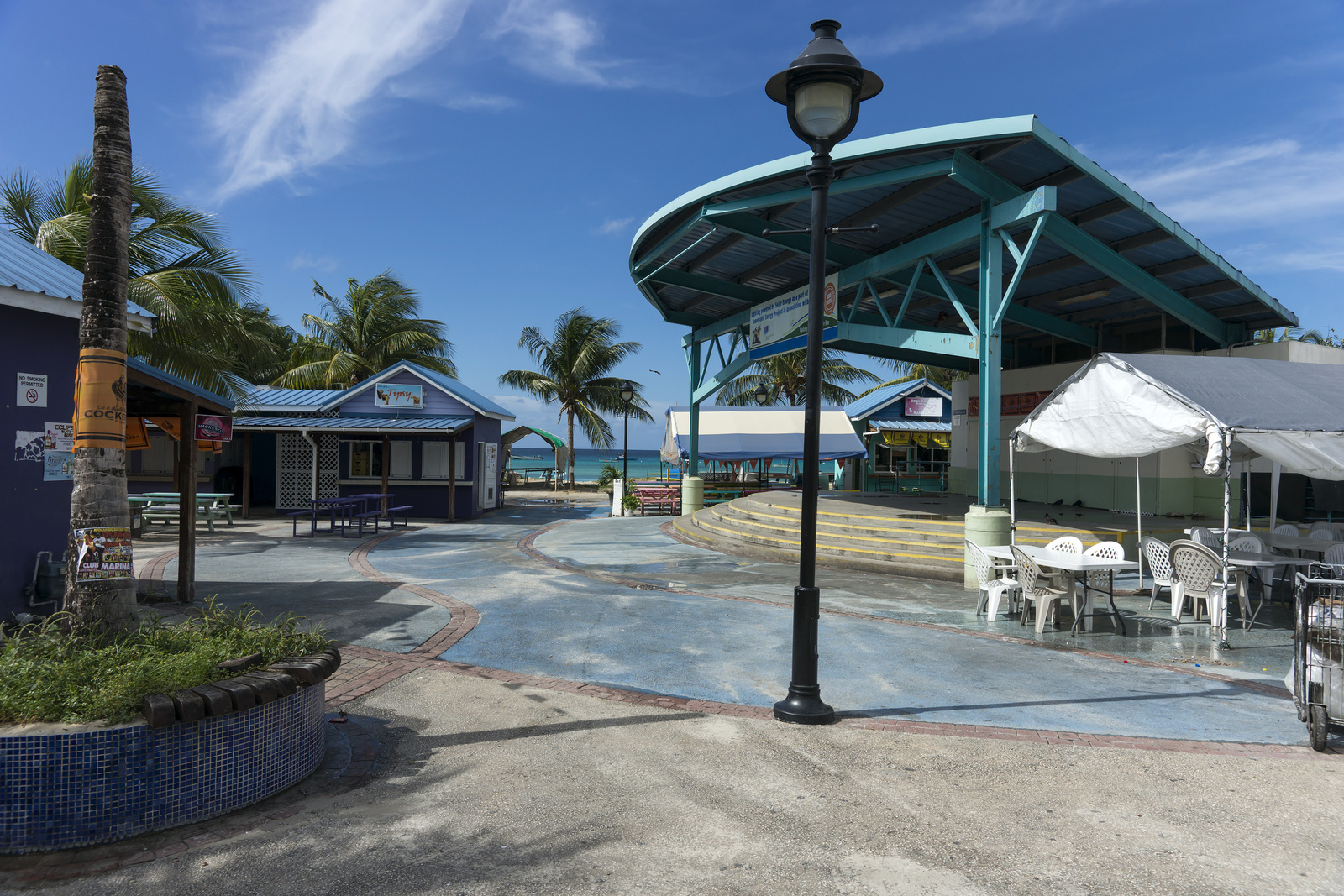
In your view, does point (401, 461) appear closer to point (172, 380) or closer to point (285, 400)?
point (285, 400)

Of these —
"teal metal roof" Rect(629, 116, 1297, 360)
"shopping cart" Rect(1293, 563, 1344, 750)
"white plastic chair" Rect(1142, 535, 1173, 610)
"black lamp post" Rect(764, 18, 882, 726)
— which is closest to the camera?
"shopping cart" Rect(1293, 563, 1344, 750)

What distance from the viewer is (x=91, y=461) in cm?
413

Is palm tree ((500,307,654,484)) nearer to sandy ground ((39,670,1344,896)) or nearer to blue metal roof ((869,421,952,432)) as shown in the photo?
blue metal roof ((869,421,952,432))

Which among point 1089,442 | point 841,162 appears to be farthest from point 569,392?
point 1089,442

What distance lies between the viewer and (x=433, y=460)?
21.6 m

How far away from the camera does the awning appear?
65.7 ft

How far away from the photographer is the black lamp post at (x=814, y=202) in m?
5.07

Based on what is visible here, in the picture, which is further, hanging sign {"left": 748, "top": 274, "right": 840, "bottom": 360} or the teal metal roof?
hanging sign {"left": 748, "top": 274, "right": 840, "bottom": 360}

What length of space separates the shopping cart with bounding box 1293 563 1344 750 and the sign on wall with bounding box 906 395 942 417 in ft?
82.8

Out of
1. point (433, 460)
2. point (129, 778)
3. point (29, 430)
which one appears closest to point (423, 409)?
point (433, 460)

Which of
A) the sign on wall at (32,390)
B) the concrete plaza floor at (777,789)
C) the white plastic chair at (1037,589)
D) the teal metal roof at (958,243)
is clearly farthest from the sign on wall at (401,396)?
the white plastic chair at (1037,589)

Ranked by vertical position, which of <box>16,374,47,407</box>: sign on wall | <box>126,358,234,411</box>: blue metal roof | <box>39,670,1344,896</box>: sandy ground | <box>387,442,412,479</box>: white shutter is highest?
<box>126,358,234,411</box>: blue metal roof

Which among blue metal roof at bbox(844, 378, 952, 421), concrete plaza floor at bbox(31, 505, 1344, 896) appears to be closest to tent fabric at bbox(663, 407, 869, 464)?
blue metal roof at bbox(844, 378, 952, 421)

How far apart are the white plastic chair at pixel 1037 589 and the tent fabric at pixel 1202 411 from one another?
1647 mm
